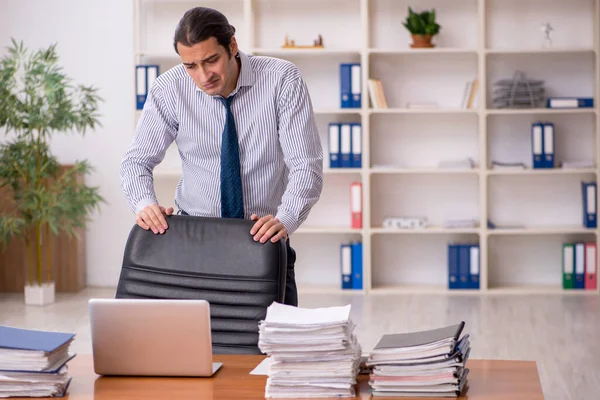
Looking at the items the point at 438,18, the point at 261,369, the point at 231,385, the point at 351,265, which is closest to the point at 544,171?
the point at 438,18

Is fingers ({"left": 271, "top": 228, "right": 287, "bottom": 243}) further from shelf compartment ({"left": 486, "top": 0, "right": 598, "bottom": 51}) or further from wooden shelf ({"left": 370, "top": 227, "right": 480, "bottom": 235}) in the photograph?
shelf compartment ({"left": 486, "top": 0, "right": 598, "bottom": 51})

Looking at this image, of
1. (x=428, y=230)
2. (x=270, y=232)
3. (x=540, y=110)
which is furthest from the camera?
(x=428, y=230)

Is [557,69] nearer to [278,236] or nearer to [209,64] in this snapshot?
[209,64]

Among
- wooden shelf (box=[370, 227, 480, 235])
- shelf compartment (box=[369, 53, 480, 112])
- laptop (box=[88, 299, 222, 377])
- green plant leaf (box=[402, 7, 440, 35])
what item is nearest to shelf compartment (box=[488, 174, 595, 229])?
wooden shelf (box=[370, 227, 480, 235])

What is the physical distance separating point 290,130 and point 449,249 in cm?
402

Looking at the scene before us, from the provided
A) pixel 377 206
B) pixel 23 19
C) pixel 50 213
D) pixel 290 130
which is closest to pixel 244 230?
pixel 290 130

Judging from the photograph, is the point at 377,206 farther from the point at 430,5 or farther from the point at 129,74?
the point at 129,74

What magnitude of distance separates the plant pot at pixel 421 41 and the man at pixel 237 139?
381 cm

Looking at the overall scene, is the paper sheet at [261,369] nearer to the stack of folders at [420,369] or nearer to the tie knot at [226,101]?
the stack of folders at [420,369]

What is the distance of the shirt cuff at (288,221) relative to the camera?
8.70 ft

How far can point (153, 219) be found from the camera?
244 centimetres

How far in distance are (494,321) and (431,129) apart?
1.74 meters

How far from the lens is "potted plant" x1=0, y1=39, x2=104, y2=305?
6184 millimetres

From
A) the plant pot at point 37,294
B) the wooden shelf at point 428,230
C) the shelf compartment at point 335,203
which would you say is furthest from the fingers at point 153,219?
the shelf compartment at point 335,203
